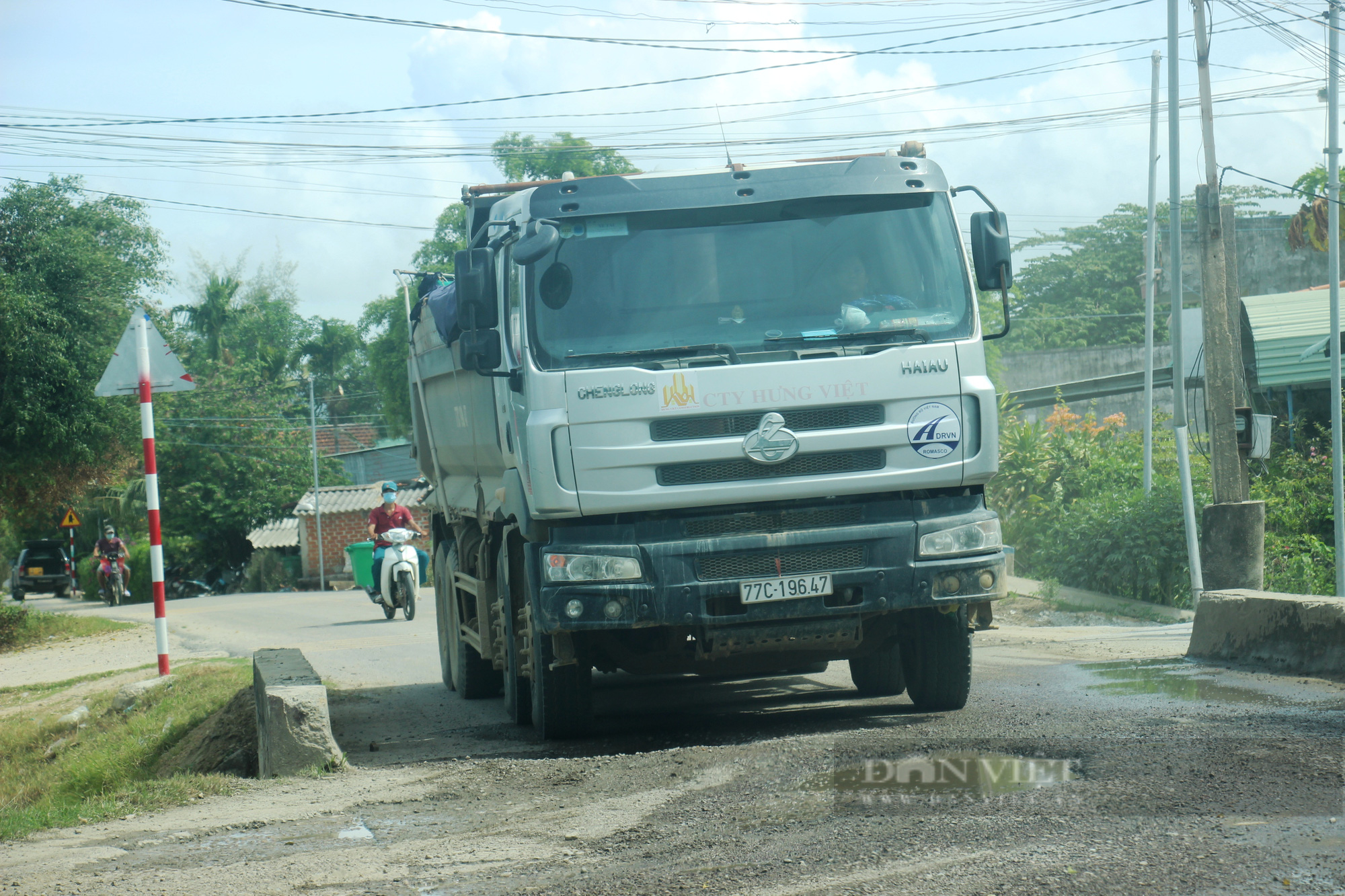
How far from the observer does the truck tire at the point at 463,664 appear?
32.1 ft

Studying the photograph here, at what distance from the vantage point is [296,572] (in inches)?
1719

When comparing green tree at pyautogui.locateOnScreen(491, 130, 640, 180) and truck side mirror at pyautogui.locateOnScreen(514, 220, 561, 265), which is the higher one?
green tree at pyautogui.locateOnScreen(491, 130, 640, 180)

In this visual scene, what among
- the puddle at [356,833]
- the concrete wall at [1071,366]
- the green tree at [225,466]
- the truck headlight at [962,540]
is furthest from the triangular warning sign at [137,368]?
the concrete wall at [1071,366]

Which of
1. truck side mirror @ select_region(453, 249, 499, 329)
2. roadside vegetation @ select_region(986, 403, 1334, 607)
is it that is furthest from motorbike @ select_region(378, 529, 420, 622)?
truck side mirror @ select_region(453, 249, 499, 329)

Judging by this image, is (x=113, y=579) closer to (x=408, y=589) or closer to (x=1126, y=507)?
(x=408, y=589)

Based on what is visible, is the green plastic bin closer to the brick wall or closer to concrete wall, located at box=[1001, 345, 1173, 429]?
the brick wall

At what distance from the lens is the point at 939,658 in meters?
7.34

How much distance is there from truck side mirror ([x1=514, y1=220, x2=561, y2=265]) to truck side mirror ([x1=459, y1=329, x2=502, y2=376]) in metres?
0.55

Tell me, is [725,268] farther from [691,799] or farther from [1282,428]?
[1282,428]

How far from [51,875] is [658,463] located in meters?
3.15

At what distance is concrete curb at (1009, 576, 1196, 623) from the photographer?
1450cm

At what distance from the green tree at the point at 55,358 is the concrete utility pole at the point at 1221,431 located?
44.5 ft

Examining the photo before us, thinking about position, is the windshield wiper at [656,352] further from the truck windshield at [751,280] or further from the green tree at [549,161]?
the green tree at [549,161]

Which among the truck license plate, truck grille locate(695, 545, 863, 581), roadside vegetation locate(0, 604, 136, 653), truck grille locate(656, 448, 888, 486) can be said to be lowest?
roadside vegetation locate(0, 604, 136, 653)
